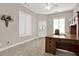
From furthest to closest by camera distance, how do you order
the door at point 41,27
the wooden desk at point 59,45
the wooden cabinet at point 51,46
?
the door at point 41,27, the wooden cabinet at point 51,46, the wooden desk at point 59,45

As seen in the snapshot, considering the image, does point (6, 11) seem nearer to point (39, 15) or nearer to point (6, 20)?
point (6, 20)

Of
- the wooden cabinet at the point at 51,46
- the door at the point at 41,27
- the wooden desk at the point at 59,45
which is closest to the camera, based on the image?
the wooden desk at the point at 59,45

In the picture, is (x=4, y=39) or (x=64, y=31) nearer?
(x=4, y=39)

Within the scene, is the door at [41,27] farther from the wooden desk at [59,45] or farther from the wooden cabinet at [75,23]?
the wooden desk at [59,45]

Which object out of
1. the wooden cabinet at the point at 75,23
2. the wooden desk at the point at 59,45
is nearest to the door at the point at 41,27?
the wooden cabinet at the point at 75,23

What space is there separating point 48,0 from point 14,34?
2.67 metres

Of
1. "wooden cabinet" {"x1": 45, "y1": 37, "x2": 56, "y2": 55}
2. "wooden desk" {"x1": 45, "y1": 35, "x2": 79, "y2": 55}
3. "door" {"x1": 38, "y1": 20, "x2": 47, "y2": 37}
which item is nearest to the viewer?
"wooden desk" {"x1": 45, "y1": 35, "x2": 79, "y2": 55}

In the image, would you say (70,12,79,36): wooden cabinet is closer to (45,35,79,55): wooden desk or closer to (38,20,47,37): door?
(45,35,79,55): wooden desk

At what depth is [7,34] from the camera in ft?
17.5

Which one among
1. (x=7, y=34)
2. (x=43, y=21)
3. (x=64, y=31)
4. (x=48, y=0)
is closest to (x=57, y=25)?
(x=64, y=31)

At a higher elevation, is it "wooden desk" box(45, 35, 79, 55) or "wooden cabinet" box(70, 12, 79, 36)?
"wooden cabinet" box(70, 12, 79, 36)

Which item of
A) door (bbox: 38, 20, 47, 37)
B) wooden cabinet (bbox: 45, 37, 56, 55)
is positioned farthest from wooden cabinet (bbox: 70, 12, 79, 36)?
door (bbox: 38, 20, 47, 37)

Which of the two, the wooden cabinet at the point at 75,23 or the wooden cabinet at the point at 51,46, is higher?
the wooden cabinet at the point at 75,23

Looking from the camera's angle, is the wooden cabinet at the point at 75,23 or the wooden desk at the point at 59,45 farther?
the wooden cabinet at the point at 75,23
